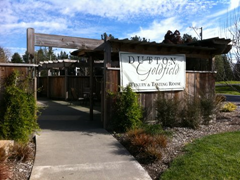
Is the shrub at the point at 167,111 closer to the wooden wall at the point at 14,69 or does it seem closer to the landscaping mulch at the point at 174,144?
the landscaping mulch at the point at 174,144

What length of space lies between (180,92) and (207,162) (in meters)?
4.53

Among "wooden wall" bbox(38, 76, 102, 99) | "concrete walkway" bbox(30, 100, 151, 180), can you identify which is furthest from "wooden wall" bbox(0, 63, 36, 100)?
"wooden wall" bbox(38, 76, 102, 99)

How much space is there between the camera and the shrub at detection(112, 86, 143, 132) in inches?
287

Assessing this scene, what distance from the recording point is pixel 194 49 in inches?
381

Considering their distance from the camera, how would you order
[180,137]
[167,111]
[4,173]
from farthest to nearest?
[167,111]
[180,137]
[4,173]

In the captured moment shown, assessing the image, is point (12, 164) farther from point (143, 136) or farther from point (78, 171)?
point (143, 136)

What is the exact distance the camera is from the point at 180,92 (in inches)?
366

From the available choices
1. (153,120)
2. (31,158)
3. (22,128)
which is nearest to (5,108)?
(22,128)

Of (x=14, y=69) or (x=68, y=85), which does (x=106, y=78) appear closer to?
(x=14, y=69)

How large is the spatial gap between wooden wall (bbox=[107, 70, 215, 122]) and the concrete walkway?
48.5 inches

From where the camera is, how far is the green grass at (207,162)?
14.9 ft

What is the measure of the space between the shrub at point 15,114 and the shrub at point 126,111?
250 cm

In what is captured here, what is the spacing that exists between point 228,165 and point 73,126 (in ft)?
16.4

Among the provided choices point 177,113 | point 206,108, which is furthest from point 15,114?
point 206,108
